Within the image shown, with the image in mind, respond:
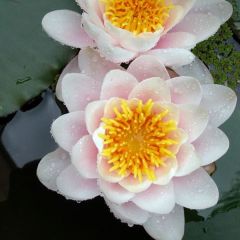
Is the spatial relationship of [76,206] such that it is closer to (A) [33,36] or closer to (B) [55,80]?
(B) [55,80]

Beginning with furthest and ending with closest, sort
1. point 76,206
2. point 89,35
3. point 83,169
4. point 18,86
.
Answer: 1. point 76,206
2. point 18,86
3. point 89,35
4. point 83,169

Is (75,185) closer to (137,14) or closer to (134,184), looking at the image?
(134,184)

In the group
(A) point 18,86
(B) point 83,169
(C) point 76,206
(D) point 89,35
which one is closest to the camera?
(B) point 83,169

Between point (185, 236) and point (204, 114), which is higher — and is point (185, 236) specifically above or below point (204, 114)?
below

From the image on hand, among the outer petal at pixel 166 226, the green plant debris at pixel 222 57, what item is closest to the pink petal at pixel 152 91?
the outer petal at pixel 166 226

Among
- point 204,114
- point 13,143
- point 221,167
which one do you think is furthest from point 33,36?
point 221,167

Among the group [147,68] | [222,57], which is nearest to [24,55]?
[147,68]

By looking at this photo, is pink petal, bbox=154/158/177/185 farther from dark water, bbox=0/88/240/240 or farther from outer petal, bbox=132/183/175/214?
dark water, bbox=0/88/240/240

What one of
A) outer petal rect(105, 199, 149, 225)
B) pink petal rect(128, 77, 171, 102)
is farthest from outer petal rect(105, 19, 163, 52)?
outer petal rect(105, 199, 149, 225)
